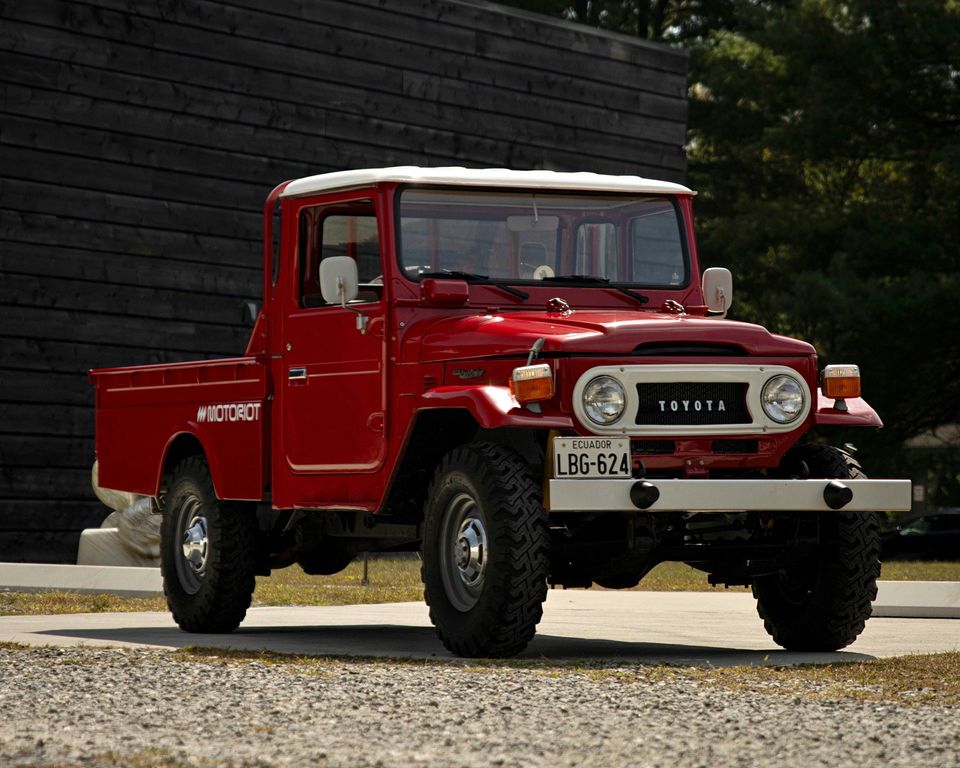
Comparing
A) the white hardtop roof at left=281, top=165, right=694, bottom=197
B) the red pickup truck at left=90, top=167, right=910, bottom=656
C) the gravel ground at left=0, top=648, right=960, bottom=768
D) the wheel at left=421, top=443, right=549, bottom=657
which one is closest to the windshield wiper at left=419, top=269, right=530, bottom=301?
the red pickup truck at left=90, top=167, right=910, bottom=656

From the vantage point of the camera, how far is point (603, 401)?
10336 mm

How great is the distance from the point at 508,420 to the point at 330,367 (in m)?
2.17

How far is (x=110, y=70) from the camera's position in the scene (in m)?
21.5

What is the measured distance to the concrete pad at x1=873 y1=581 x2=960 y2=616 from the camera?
50.1 feet

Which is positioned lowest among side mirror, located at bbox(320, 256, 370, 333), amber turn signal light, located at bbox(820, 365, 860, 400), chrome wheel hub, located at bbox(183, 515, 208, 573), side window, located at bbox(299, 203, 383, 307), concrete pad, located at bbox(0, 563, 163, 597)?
concrete pad, located at bbox(0, 563, 163, 597)

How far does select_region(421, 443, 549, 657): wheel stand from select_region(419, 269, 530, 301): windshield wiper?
1.29 metres

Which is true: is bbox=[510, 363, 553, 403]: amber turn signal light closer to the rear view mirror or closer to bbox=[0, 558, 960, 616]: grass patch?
the rear view mirror

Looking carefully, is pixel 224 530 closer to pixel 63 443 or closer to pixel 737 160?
pixel 63 443

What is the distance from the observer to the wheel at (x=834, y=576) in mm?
10969

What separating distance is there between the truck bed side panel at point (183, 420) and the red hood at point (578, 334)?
174 cm

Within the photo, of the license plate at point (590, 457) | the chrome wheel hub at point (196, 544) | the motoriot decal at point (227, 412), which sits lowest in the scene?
the chrome wheel hub at point (196, 544)

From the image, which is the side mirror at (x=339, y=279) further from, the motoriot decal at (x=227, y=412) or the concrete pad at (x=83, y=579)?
the concrete pad at (x=83, y=579)

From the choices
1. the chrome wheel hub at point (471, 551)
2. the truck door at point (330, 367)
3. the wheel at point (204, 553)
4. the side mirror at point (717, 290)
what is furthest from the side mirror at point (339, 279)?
the side mirror at point (717, 290)

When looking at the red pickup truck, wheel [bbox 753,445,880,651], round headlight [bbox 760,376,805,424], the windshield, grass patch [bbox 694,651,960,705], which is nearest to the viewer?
grass patch [bbox 694,651,960,705]
